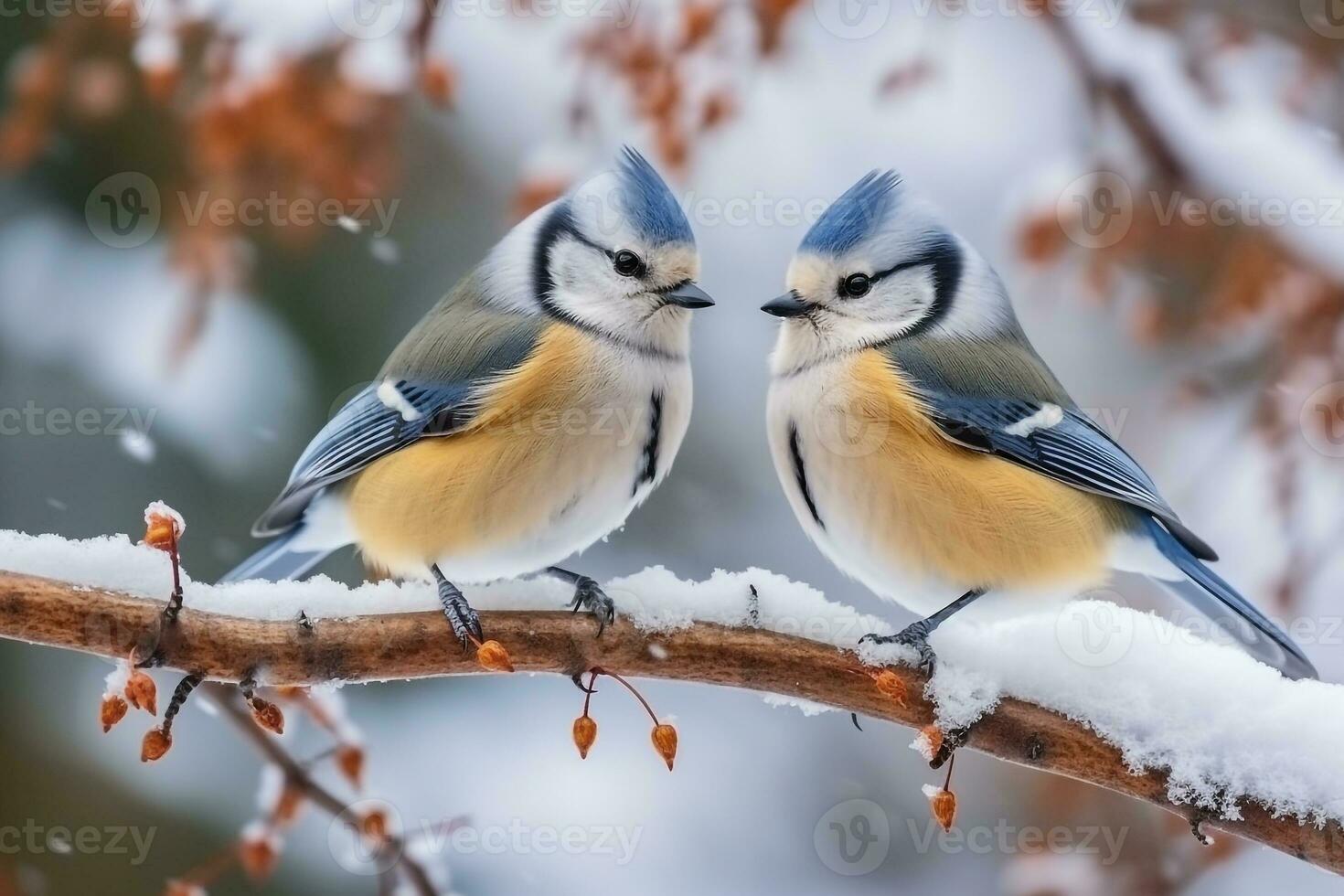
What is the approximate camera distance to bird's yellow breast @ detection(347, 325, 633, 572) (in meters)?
1.69

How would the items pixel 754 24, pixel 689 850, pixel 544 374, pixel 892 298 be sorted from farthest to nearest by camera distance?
pixel 689 850
pixel 754 24
pixel 892 298
pixel 544 374

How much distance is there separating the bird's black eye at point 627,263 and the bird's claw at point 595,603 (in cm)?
Answer: 47

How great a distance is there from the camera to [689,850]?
3.52 meters

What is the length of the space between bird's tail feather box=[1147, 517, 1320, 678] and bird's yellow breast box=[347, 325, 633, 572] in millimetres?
909

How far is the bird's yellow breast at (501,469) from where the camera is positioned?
5.55ft

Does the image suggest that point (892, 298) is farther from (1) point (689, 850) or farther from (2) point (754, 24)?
(1) point (689, 850)

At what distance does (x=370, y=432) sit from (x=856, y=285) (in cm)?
76

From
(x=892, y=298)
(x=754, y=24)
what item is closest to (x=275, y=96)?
(x=754, y=24)

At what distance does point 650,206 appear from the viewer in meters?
1.73

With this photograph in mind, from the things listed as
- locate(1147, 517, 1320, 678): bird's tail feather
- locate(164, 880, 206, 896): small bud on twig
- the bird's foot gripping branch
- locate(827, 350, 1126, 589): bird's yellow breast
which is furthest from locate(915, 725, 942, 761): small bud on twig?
locate(164, 880, 206, 896): small bud on twig

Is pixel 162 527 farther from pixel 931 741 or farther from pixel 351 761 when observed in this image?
pixel 931 741

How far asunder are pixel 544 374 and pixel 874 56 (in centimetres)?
188

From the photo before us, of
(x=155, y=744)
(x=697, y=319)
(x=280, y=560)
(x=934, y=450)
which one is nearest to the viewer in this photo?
(x=155, y=744)

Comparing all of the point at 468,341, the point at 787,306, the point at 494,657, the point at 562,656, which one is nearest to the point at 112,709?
the point at 494,657
